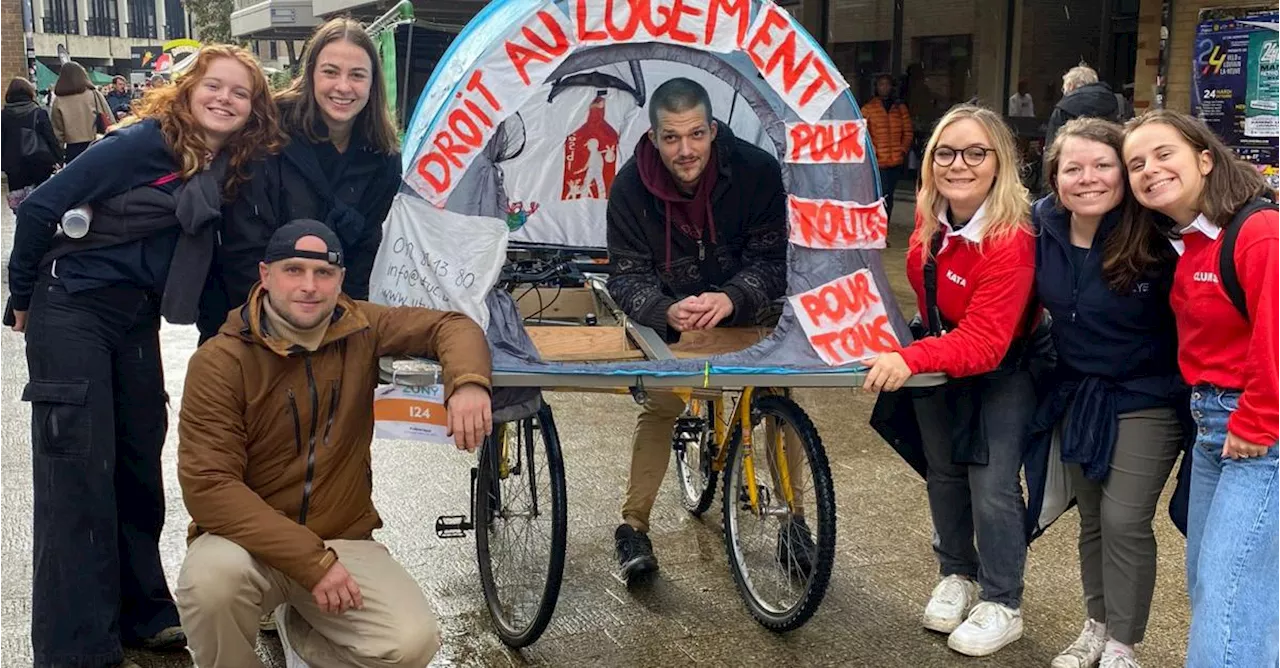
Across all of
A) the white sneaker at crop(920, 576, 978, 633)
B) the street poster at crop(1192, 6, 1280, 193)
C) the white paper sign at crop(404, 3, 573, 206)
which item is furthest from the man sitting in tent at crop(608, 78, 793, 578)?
the street poster at crop(1192, 6, 1280, 193)

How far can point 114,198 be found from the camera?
11.0 ft

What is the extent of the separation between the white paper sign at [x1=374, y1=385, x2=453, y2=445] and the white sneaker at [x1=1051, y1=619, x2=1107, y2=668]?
1.94m

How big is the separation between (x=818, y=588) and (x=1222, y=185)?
1.59 m

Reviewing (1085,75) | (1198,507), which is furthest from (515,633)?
(1085,75)

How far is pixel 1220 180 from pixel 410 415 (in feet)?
7.49

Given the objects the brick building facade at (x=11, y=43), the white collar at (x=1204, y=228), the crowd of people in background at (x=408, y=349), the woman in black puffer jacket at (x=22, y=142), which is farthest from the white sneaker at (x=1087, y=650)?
the brick building facade at (x=11, y=43)

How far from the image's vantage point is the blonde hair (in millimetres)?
3406

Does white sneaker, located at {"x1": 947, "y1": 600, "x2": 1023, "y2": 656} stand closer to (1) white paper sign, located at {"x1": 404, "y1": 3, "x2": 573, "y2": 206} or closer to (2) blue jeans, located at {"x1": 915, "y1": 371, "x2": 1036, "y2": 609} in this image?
(2) blue jeans, located at {"x1": 915, "y1": 371, "x2": 1036, "y2": 609}

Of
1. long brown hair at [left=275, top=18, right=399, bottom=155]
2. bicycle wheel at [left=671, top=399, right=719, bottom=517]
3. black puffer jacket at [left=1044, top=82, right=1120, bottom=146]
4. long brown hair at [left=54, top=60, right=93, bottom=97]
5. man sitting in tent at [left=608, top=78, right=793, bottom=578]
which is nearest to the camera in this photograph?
long brown hair at [left=275, top=18, right=399, bottom=155]

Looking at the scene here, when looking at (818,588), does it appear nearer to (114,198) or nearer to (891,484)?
(891,484)

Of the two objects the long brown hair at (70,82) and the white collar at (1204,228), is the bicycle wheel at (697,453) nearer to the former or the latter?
the white collar at (1204,228)

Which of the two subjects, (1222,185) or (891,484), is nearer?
(1222,185)

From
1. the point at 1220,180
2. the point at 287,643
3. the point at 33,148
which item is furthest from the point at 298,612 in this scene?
the point at 33,148

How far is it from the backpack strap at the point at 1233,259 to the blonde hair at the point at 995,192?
2.13ft
